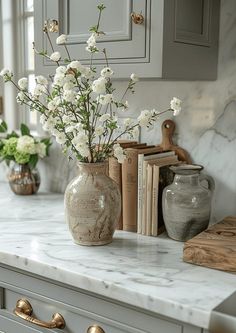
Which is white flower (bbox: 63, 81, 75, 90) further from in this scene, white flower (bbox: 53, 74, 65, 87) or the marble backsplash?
the marble backsplash

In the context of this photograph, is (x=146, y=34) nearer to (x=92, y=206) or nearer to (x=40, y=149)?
(x=92, y=206)

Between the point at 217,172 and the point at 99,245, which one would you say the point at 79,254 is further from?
the point at 217,172

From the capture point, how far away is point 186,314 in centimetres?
104

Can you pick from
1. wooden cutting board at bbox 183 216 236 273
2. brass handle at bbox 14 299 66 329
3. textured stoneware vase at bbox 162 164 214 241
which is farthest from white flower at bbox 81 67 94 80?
brass handle at bbox 14 299 66 329

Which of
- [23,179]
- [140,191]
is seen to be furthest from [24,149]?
[140,191]

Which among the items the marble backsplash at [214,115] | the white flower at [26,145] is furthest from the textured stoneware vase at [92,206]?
the white flower at [26,145]

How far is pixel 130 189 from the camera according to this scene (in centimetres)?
158

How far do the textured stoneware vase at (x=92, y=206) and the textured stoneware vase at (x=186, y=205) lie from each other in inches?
6.4

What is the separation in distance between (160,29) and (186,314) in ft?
2.48

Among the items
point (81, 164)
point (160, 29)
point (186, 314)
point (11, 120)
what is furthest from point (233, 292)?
point (11, 120)

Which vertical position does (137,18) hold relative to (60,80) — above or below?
above

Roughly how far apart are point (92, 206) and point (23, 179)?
79cm

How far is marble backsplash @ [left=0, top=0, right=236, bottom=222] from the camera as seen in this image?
161 centimetres

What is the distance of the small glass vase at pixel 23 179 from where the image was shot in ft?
6.92
